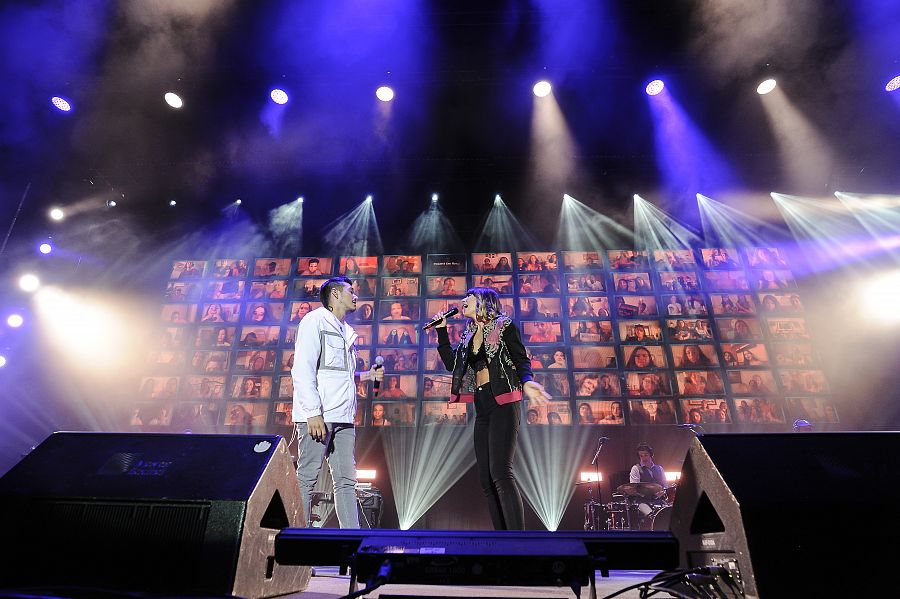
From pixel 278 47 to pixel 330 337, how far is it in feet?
13.5

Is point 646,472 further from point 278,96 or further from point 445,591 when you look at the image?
point 278,96

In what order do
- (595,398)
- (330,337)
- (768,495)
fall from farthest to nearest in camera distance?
(595,398), (330,337), (768,495)

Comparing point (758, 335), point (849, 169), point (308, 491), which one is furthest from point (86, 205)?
point (849, 169)

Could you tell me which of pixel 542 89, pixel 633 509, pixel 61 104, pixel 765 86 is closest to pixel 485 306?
pixel 542 89

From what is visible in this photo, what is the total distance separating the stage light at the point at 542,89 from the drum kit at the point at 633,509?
5.09 meters

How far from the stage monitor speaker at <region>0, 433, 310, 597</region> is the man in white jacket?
127 centimetres

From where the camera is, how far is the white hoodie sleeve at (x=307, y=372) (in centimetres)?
290

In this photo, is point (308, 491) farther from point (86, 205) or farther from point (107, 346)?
point (86, 205)

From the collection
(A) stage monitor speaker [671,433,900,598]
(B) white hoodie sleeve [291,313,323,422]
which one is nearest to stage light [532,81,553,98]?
(B) white hoodie sleeve [291,313,323,422]

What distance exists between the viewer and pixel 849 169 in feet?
22.8

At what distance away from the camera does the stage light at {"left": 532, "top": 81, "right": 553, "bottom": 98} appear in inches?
230

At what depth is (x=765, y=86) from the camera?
18.9 ft

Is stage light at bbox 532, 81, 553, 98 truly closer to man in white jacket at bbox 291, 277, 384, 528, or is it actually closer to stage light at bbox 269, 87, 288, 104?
stage light at bbox 269, 87, 288, 104

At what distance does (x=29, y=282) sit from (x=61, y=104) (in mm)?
3231
